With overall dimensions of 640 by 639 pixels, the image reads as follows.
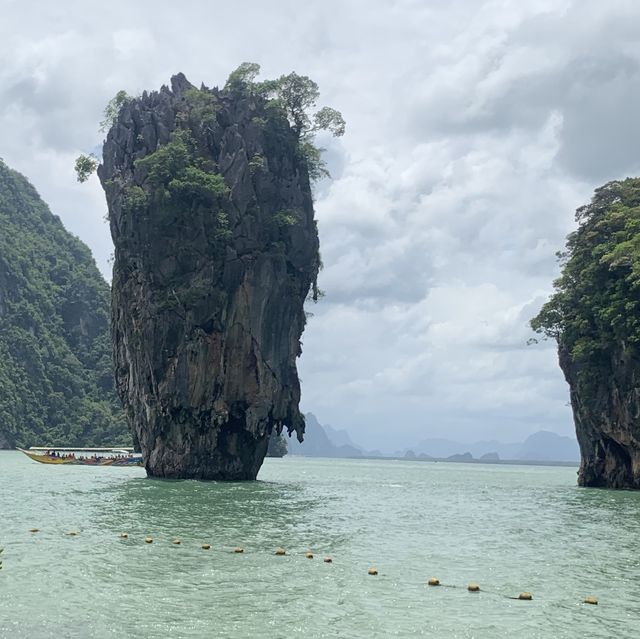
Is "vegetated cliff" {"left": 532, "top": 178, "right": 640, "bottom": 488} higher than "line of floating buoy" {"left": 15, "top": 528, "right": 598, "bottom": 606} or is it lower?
higher

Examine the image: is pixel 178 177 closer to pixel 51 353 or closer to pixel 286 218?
pixel 286 218

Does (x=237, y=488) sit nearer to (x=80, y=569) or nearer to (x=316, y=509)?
(x=316, y=509)

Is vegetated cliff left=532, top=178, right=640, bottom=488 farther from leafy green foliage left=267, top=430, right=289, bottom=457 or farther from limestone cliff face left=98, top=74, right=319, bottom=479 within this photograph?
leafy green foliage left=267, top=430, right=289, bottom=457

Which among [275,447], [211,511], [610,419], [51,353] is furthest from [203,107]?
[51,353]

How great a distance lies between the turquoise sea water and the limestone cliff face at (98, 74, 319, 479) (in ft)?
56.3

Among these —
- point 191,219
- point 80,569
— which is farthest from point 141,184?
point 80,569

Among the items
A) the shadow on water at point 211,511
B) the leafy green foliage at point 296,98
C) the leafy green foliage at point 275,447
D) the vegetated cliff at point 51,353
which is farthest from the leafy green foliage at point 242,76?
the leafy green foliage at point 275,447

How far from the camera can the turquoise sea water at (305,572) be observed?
14195 millimetres

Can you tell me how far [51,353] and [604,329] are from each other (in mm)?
144044

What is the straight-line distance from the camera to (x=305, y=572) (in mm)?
18906

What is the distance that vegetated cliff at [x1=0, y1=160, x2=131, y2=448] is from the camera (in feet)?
501

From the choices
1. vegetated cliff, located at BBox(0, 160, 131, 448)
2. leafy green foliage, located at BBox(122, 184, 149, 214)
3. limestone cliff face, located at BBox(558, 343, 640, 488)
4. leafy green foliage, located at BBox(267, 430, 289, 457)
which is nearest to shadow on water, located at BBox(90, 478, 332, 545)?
leafy green foliage, located at BBox(122, 184, 149, 214)

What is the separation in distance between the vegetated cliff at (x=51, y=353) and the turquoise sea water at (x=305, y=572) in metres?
125

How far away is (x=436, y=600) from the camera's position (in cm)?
1638
